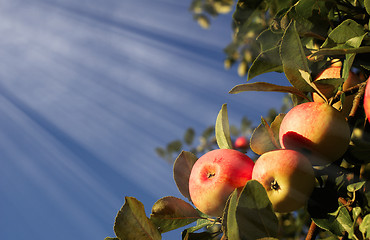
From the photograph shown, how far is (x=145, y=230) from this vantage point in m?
1.18

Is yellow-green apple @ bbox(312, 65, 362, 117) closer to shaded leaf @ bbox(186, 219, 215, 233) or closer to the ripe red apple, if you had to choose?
shaded leaf @ bbox(186, 219, 215, 233)

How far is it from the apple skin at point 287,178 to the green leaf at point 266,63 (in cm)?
35

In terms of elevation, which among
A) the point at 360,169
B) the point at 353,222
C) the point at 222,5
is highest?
the point at 222,5

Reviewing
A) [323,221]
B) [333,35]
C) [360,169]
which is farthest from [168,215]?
[333,35]

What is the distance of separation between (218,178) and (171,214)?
23 cm

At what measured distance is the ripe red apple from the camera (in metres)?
4.58

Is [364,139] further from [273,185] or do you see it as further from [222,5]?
[222,5]

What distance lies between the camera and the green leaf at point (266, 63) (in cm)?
135

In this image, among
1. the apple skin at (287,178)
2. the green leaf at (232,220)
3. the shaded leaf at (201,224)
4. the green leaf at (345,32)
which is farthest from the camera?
the shaded leaf at (201,224)

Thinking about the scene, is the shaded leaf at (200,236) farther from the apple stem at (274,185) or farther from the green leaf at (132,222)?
the apple stem at (274,185)

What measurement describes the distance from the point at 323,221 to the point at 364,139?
30 cm

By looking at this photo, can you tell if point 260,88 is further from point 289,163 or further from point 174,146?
point 174,146

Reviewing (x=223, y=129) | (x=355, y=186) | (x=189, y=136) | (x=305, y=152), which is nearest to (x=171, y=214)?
(x=223, y=129)

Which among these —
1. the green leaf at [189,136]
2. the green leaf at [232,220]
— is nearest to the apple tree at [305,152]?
the green leaf at [232,220]
